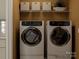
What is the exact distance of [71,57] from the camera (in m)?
4.74

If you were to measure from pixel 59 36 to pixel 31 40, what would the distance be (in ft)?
2.39

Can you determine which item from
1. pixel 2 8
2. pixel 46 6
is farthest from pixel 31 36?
pixel 46 6

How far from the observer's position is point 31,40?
475cm

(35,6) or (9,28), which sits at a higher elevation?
(35,6)

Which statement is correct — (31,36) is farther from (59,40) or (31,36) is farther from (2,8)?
(2,8)

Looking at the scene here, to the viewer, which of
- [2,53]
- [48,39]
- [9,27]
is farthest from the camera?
[48,39]

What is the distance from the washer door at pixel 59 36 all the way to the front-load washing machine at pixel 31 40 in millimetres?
308

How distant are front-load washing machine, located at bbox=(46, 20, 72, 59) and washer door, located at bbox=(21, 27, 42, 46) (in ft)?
0.85

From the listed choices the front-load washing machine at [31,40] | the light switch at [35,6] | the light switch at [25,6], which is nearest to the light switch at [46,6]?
the light switch at [35,6]

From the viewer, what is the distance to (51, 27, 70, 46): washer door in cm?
471

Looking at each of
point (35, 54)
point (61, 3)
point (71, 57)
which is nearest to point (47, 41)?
point (35, 54)

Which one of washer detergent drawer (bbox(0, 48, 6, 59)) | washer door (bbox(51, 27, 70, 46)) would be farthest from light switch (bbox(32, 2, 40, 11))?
washer detergent drawer (bbox(0, 48, 6, 59))

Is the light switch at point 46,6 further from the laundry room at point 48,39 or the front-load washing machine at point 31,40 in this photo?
the front-load washing machine at point 31,40

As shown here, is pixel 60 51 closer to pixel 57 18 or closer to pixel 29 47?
pixel 29 47
